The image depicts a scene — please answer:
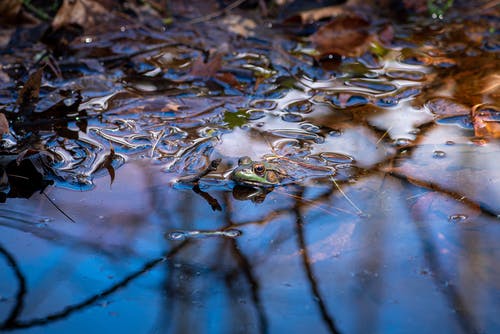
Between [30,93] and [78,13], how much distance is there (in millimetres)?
1287

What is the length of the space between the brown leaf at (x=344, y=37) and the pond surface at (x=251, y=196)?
0.46ft

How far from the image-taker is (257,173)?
7.19 ft

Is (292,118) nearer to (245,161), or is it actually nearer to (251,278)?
(245,161)

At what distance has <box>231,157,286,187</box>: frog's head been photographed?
219cm

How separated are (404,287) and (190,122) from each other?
4.92 ft

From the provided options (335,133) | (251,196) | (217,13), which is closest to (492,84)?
(335,133)

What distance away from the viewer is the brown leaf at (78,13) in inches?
155

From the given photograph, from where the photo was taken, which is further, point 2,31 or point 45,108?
point 2,31

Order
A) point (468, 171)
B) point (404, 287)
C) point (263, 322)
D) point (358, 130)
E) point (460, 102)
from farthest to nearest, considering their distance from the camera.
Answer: point (460, 102)
point (358, 130)
point (468, 171)
point (404, 287)
point (263, 322)

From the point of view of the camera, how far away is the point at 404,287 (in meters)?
1.69

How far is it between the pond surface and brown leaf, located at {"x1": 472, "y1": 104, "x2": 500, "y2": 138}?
1cm

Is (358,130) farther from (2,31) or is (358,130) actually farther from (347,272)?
(2,31)

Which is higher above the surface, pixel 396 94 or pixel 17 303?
pixel 17 303

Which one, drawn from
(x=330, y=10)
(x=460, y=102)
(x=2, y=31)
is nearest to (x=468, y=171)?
(x=460, y=102)
